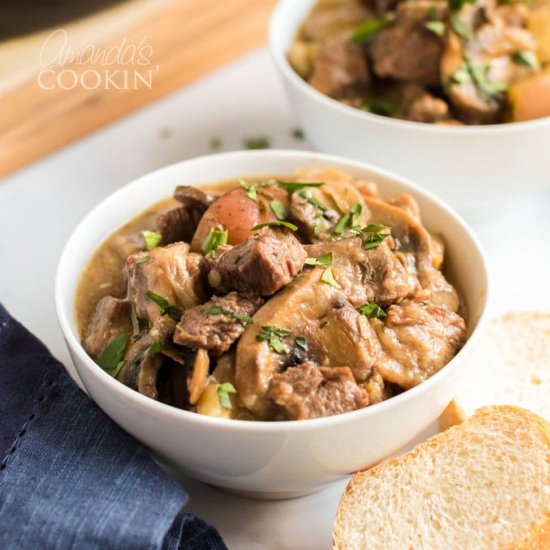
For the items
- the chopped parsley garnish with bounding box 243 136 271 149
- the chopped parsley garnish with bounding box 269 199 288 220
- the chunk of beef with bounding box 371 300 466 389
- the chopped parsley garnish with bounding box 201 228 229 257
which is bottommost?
the chopped parsley garnish with bounding box 243 136 271 149

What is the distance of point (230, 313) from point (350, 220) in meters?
0.66

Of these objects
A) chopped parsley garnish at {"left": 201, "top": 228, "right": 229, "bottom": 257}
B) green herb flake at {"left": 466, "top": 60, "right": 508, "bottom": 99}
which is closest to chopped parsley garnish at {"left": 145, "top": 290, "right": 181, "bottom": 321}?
chopped parsley garnish at {"left": 201, "top": 228, "right": 229, "bottom": 257}

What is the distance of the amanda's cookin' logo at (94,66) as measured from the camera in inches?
187

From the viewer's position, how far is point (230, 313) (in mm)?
2725

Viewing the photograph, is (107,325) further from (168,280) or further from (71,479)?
(71,479)

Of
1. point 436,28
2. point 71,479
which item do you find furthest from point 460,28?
point 71,479

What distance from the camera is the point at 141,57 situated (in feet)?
16.9

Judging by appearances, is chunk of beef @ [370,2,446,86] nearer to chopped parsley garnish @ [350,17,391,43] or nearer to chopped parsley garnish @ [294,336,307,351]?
chopped parsley garnish @ [350,17,391,43]

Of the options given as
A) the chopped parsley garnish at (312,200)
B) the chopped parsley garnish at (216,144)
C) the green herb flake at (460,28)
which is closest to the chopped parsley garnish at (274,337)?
the chopped parsley garnish at (312,200)

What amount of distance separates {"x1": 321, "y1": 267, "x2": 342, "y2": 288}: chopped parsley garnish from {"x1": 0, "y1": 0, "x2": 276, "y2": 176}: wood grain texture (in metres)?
2.45

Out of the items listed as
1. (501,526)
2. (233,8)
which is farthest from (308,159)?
(233,8)

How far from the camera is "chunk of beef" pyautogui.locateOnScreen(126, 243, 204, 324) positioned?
2.87 meters

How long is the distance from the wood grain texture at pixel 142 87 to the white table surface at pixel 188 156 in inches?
2.9

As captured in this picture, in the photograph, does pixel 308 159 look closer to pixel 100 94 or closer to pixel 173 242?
pixel 173 242
